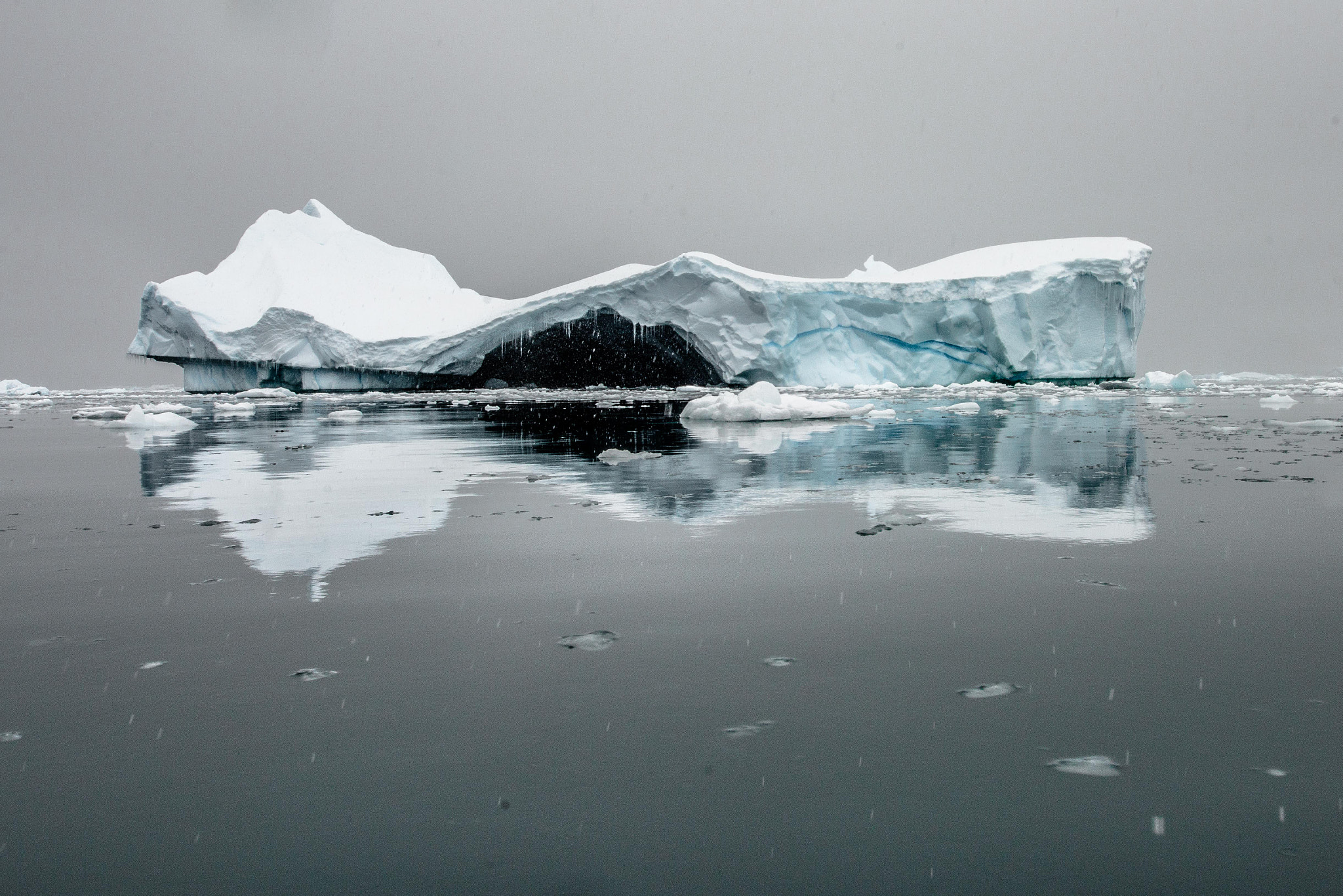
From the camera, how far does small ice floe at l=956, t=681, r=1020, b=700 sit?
2154 millimetres

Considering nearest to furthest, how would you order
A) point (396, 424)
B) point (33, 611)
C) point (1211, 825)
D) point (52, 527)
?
point (1211, 825), point (33, 611), point (52, 527), point (396, 424)

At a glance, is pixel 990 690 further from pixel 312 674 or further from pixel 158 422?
pixel 158 422

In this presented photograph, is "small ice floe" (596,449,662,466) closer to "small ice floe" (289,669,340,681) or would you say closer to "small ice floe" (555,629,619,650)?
"small ice floe" (555,629,619,650)

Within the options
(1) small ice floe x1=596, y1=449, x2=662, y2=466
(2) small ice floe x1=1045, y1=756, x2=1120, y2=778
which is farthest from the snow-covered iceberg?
(2) small ice floe x1=1045, y1=756, x2=1120, y2=778

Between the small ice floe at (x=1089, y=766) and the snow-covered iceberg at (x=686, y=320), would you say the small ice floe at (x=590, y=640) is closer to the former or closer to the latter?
the small ice floe at (x=1089, y=766)

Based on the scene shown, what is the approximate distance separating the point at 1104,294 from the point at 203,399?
27.1 m

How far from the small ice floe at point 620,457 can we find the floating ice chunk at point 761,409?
5654 millimetres

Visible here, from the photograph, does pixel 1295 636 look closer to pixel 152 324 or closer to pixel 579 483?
pixel 579 483

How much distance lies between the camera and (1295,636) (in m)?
2.58

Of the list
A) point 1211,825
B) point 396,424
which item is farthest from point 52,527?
point 396,424

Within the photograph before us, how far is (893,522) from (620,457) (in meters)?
3.77

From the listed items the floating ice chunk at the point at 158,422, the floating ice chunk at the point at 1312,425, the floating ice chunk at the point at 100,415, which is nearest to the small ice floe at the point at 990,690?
the floating ice chunk at the point at 1312,425

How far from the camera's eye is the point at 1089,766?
1.78 meters

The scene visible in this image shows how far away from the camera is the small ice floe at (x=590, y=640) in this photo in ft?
8.48
